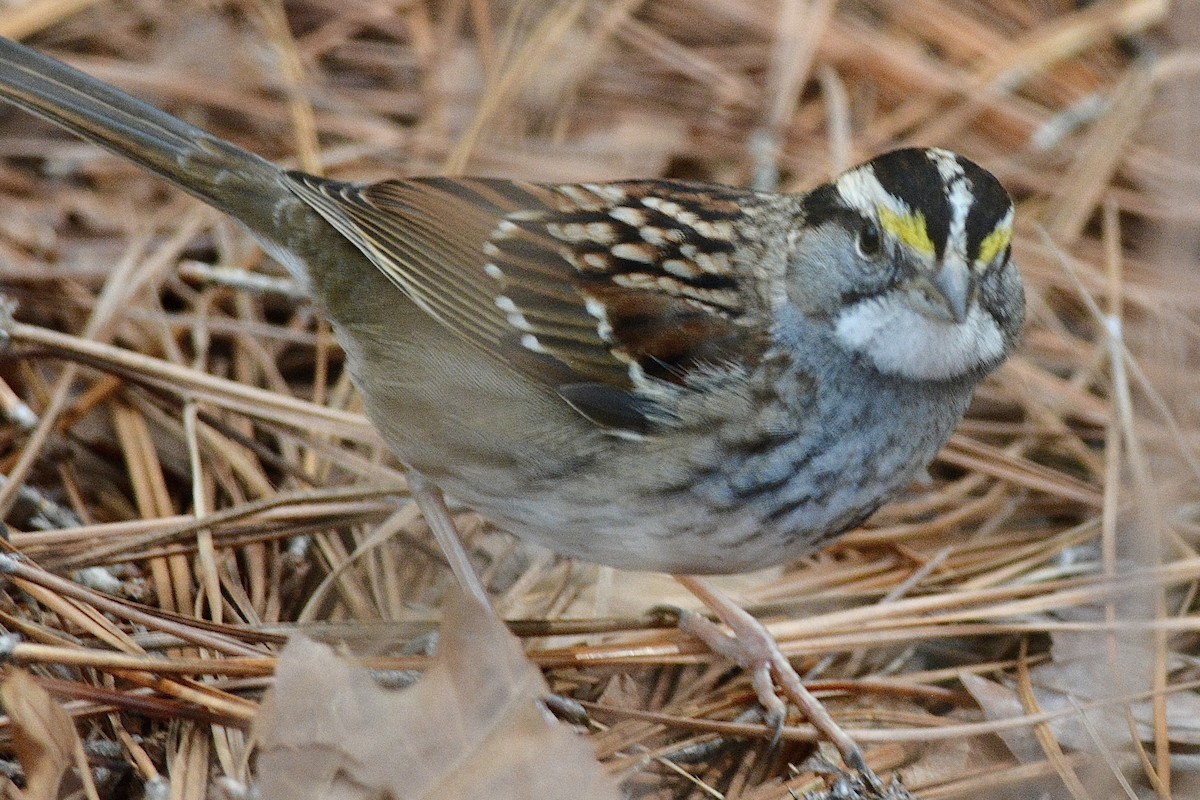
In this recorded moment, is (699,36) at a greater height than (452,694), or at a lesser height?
greater

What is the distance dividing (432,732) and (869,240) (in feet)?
3.77

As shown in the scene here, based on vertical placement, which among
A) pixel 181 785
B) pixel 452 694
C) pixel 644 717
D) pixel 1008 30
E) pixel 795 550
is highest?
pixel 1008 30

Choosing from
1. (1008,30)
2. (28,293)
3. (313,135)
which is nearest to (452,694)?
(28,293)

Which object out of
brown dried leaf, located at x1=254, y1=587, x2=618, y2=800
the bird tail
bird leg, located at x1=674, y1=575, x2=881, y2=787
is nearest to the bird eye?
bird leg, located at x1=674, y1=575, x2=881, y2=787

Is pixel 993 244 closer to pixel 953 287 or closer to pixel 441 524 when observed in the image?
pixel 953 287

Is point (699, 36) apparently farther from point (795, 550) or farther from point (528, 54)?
point (795, 550)

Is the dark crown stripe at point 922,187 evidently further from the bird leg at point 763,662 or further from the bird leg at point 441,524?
the bird leg at point 441,524

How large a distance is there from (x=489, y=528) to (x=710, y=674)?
2.31 feet

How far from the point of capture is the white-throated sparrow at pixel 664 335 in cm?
247

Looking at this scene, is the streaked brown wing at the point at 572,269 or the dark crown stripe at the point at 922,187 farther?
the streaked brown wing at the point at 572,269

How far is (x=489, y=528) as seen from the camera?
3.29m

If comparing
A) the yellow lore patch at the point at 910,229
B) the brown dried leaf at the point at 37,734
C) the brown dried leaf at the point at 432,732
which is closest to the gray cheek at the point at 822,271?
the yellow lore patch at the point at 910,229

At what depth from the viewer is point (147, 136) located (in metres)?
3.00

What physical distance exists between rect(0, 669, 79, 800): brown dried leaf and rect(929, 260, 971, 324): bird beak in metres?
1.54
